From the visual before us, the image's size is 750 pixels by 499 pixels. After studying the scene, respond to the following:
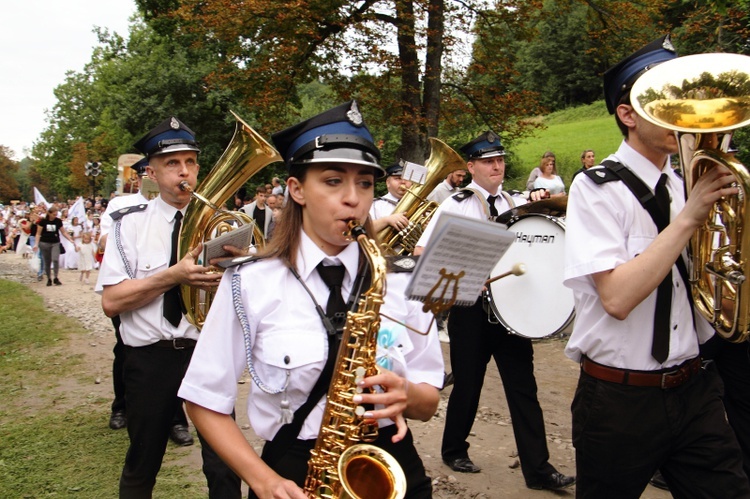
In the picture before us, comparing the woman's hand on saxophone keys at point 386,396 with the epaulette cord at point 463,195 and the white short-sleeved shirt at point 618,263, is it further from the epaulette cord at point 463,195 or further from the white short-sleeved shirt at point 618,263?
the epaulette cord at point 463,195

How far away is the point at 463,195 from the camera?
5562 mm

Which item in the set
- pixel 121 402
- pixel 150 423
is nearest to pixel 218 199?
pixel 150 423

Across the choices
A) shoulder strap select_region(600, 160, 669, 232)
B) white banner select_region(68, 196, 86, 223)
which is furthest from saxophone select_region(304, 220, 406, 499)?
white banner select_region(68, 196, 86, 223)

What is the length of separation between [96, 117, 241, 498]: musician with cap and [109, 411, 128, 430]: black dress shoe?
260 cm

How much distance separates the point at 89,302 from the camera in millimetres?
14664

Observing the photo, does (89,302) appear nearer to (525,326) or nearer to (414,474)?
(525,326)

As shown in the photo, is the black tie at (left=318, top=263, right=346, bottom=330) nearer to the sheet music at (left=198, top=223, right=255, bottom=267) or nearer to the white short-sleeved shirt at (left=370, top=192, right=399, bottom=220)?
the sheet music at (left=198, top=223, right=255, bottom=267)

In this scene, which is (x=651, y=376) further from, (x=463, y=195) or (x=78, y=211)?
(x=78, y=211)

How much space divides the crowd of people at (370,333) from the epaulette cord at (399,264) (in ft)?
0.04

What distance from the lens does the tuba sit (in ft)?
8.05

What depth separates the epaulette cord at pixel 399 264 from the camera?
2395 mm

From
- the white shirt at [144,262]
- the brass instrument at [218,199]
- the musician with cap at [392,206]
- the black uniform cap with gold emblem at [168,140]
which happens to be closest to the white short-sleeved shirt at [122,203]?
the black uniform cap with gold emblem at [168,140]

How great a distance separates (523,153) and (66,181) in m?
46.6

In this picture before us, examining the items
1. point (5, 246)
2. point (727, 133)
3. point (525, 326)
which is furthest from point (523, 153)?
point (727, 133)
